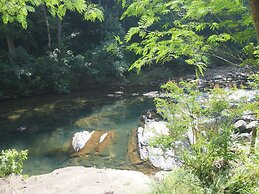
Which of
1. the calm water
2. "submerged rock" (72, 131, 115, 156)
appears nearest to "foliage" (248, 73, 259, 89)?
the calm water

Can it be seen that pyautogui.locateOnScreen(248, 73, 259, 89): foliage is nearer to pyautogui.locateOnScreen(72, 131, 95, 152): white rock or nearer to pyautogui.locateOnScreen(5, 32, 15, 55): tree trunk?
pyautogui.locateOnScreen(72, 131, 95, 152): white rock

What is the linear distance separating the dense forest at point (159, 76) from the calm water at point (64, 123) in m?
0.11

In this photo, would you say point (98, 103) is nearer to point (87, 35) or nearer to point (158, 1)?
point (87, 35)

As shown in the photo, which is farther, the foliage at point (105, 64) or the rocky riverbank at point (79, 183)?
the foliage at point (105, 64)

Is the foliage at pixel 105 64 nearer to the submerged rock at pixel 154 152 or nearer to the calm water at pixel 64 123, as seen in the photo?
the calm water at pixel 64 123

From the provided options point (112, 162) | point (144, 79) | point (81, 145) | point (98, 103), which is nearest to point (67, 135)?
point (81, 145)

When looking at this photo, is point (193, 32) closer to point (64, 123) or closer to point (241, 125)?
point (241, 125)

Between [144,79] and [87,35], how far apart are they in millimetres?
5159

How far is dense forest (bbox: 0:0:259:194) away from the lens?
312 cm

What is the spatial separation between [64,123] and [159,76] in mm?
10693

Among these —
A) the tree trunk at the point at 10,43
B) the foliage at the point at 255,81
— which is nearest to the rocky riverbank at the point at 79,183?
the foliage at the point at 255,81

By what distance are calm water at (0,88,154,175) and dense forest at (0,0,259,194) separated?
0.11 meters

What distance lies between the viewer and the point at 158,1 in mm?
3209

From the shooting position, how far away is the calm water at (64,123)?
745 centimetres
